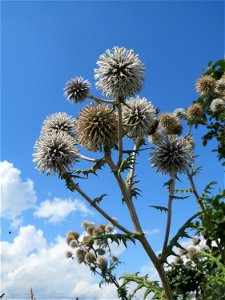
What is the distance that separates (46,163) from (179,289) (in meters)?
4.25

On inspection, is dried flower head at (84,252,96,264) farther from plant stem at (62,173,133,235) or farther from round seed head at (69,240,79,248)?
plant stem at (62,173,133,235)

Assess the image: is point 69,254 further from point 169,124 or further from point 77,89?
point 77,89

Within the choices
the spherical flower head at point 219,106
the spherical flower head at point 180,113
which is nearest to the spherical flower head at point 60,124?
the spherical flower head at point 180,113

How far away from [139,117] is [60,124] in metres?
1.01

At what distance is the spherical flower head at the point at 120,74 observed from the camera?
12.2 feet

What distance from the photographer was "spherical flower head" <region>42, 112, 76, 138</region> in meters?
4.52

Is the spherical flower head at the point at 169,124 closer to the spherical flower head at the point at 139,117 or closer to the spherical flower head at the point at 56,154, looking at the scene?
the spherical flower head at the point at 139,117

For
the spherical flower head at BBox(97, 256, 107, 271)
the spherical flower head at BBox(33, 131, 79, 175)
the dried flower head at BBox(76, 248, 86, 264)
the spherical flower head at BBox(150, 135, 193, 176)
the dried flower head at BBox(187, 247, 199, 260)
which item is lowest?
the spherical flower head at BBox(150, 135, 193, 176)

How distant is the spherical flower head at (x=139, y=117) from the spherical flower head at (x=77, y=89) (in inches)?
20.2

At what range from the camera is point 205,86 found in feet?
27.4

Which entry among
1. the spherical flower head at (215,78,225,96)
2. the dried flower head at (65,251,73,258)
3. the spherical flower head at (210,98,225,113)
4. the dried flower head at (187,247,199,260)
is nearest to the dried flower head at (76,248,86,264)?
the dried flower head at (65,251,73,258)

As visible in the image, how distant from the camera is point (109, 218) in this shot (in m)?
3.34

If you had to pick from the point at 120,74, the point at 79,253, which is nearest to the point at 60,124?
the point at 120,74

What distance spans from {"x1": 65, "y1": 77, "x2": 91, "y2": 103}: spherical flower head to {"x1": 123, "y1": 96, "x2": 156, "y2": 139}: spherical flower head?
1.68ft
